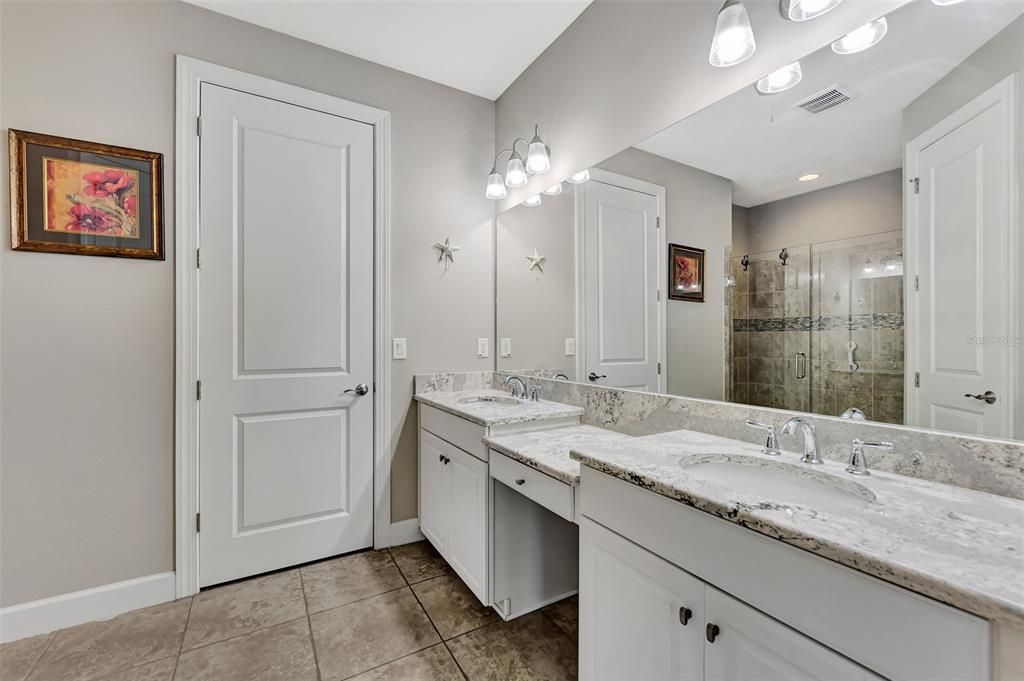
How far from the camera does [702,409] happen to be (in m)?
1.48

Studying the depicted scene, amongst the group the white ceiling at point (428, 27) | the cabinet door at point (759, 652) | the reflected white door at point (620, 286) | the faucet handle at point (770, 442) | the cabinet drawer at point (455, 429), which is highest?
the white ceiling at point (428, 27)

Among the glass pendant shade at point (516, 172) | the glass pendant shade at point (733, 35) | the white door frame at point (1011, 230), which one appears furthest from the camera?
the glass pendant shade at point (516, 172)

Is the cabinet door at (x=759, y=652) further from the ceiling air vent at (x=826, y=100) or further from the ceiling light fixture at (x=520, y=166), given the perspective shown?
the ceiling light fixture at (x=520, y=166)

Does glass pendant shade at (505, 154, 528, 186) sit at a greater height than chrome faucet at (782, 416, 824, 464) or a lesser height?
greater

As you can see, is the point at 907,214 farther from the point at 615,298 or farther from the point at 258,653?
the point at 258,653

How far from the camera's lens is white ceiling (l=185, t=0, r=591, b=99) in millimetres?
1972

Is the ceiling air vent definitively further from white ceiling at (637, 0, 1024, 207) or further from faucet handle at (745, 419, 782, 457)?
faucet handle at (745, 419, 782, 457)

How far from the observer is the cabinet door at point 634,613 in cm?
90

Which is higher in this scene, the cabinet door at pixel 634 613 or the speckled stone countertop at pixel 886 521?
the speckled stone countertop at pixel 886 521

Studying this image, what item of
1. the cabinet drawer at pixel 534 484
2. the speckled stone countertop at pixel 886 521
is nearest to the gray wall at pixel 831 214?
the speckled stone countertop at pixel 886 521

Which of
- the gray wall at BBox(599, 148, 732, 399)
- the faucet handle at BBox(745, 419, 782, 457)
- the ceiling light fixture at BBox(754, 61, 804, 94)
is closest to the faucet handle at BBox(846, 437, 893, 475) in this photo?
the faucet handle at BBox(745, 419, 782, 457)

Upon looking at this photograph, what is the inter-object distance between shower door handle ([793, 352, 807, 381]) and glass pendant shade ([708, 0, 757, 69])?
0.87m

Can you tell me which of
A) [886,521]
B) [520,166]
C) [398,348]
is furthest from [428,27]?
[886,521]

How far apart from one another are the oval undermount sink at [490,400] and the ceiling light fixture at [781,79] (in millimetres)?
1549
